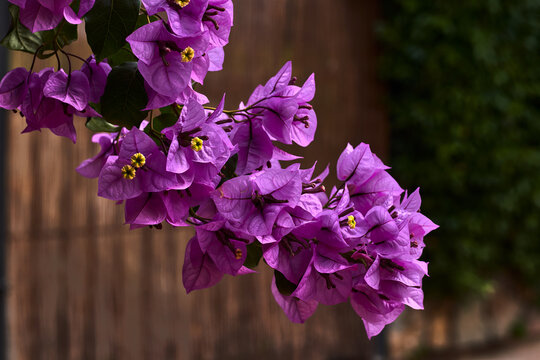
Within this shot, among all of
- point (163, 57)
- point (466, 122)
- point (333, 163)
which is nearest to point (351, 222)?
point (163, 57)

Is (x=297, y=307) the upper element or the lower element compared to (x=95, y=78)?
lower

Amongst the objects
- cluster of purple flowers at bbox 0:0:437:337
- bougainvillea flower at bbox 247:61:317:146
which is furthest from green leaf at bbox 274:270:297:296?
bougainvillea flower at bbox 247:61:317:146

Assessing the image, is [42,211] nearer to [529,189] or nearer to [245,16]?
[245,16]

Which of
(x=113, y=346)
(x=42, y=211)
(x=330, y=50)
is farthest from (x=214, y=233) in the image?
(x=330, y=50)

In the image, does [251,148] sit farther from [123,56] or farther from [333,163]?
[333,163]

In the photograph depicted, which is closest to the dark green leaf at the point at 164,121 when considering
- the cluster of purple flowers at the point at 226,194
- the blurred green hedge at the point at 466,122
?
the cluster of purple flowers at the point at 226,194

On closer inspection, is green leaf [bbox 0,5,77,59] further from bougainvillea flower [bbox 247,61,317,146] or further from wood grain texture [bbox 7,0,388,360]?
wood grain texture [bbox 7,0,388,360]

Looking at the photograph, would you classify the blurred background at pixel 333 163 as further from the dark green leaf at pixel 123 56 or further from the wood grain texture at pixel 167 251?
the dark green leaf at pixel 123 56
